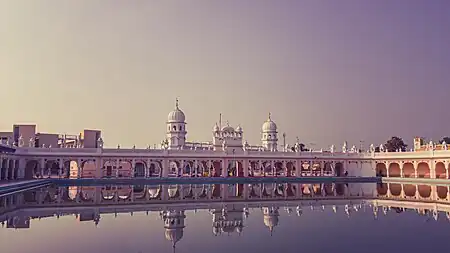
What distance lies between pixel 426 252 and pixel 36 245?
8.28 metres

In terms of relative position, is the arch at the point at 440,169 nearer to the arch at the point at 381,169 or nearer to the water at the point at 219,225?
the arch at the point at 381,169

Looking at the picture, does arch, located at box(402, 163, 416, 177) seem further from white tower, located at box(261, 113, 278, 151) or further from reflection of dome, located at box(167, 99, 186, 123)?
reflection of dome, located at box(167, 99, 186, 123)

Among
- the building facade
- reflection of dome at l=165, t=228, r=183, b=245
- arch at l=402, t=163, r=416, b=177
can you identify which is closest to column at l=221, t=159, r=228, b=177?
the building facade

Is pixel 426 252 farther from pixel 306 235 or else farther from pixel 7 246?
pixel 7 246

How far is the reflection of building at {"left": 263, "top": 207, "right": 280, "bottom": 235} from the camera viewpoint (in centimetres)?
1320

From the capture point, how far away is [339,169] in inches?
1774

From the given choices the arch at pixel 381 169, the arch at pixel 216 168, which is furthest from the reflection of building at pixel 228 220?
the arch at pixel 381 169

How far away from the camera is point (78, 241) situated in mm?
10453

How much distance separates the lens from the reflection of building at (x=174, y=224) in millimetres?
10953

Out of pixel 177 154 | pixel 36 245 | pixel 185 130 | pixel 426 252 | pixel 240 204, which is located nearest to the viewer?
pixel 426 252

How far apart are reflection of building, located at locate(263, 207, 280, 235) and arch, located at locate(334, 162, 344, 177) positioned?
2805 centimetres

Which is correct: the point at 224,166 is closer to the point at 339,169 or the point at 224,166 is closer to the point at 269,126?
the point at 339,169

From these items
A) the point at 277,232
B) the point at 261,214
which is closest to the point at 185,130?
the point at 261,214

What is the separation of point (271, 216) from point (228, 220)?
1838 millimetres
